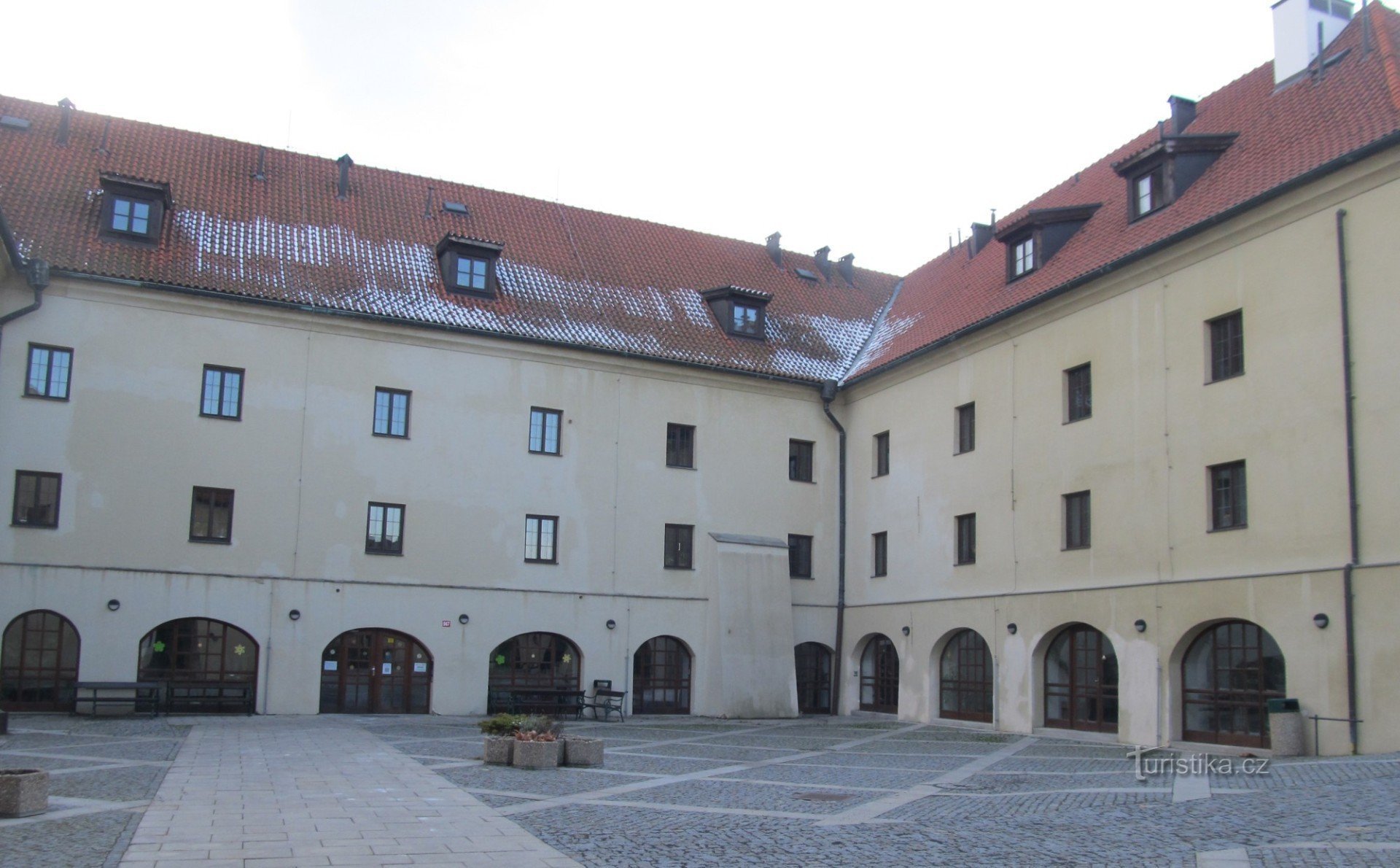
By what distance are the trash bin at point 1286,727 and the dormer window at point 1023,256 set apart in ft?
39.1

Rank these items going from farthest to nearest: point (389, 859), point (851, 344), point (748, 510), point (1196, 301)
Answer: point (851, 344) → point (748, 510) → point (1196, 301) → point (389, 859)

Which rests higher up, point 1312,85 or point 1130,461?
point 1312,85

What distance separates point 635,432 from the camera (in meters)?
30.2

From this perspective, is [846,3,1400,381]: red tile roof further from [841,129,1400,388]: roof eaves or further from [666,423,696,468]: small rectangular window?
[666,423,696,468]: small rectangular window

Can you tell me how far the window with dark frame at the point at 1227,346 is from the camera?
20547 millimetres

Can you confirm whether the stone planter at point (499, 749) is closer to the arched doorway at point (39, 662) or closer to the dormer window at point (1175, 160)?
the arched doorway at point (39, 662)

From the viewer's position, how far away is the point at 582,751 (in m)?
17.0

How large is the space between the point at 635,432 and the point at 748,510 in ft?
11.9

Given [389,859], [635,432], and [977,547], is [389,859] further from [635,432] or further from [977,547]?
[635,432]

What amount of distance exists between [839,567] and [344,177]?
1612cm

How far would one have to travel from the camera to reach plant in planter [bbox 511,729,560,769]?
53.8 ft

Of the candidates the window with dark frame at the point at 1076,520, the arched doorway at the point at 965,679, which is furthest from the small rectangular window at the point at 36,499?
the window with dark frame at the point at 1076,520

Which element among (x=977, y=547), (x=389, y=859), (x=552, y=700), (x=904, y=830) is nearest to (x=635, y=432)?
(x=552, y=700)

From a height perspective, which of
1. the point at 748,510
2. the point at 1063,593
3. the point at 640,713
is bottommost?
the point at 640,713
